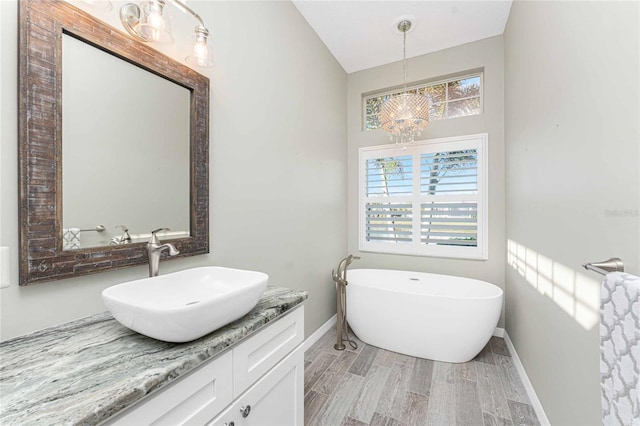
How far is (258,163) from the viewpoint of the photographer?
6.17ft

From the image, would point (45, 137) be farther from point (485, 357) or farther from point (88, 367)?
point (485, 357)

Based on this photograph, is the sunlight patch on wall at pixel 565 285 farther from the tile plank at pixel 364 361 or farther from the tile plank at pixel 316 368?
the tile plank at pixel 316 368

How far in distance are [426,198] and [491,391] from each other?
1763 mm

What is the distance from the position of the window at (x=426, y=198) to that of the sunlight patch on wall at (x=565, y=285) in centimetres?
79

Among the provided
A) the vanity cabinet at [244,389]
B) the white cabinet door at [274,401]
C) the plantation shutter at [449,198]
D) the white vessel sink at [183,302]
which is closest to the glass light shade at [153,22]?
the white vessel sink at [183,302]

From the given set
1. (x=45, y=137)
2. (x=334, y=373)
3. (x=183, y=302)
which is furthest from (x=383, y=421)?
(x=45, y=137)

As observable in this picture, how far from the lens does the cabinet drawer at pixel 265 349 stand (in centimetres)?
97

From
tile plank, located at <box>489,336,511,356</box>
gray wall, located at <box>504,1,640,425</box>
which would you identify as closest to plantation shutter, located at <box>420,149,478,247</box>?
gray wall, located at <box>504,1,640,425</box>

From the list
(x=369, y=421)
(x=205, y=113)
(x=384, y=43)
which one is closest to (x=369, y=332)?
(x=369, y=421)

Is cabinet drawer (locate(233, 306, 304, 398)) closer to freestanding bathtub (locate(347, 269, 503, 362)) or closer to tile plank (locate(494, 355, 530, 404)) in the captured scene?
freestanding bathtub (locate(347, 269, 503, 362))

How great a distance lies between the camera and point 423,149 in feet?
Result: 9.82

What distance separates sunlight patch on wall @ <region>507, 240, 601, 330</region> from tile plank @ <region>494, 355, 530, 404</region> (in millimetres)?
740

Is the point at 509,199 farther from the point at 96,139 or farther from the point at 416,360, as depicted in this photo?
the point at 96,139

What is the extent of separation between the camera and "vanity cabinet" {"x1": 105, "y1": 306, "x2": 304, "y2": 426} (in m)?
0.72
